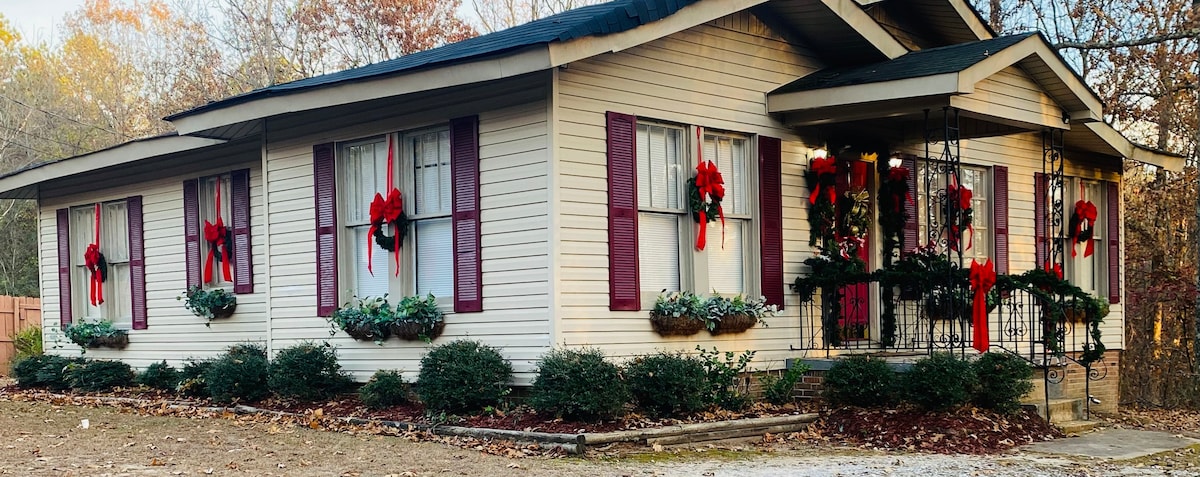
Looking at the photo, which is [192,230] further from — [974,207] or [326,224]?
[974,207]

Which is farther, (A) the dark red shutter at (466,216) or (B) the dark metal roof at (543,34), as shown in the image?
(A) the dark red shutter at (466,216)

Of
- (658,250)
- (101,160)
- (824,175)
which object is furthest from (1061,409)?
(101,160)

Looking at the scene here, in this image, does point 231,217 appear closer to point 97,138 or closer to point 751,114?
point 751,114

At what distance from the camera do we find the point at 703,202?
449 inches

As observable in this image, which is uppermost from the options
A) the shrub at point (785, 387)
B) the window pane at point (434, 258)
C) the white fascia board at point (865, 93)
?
the white fascia board at point (865, 93)

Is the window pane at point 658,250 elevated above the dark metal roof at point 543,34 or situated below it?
below

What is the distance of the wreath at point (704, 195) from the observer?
1138 centimetres

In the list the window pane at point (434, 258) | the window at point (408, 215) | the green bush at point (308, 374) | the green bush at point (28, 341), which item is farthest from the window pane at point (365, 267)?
the green bush at point (28, 341)

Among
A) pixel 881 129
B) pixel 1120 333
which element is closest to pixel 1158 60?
pixel 1120 333

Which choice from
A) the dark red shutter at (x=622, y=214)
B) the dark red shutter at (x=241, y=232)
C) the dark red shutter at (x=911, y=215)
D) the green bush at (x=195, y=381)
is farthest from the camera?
the dark red shutter at (x=241, y=232)

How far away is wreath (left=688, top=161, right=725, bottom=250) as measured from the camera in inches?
448

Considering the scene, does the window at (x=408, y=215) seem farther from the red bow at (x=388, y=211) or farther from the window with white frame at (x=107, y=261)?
the window with white frame at (x=107, y=261)

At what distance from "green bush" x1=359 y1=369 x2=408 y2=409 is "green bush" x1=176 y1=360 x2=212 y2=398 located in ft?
9.43

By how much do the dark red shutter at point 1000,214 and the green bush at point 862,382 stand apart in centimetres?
416
